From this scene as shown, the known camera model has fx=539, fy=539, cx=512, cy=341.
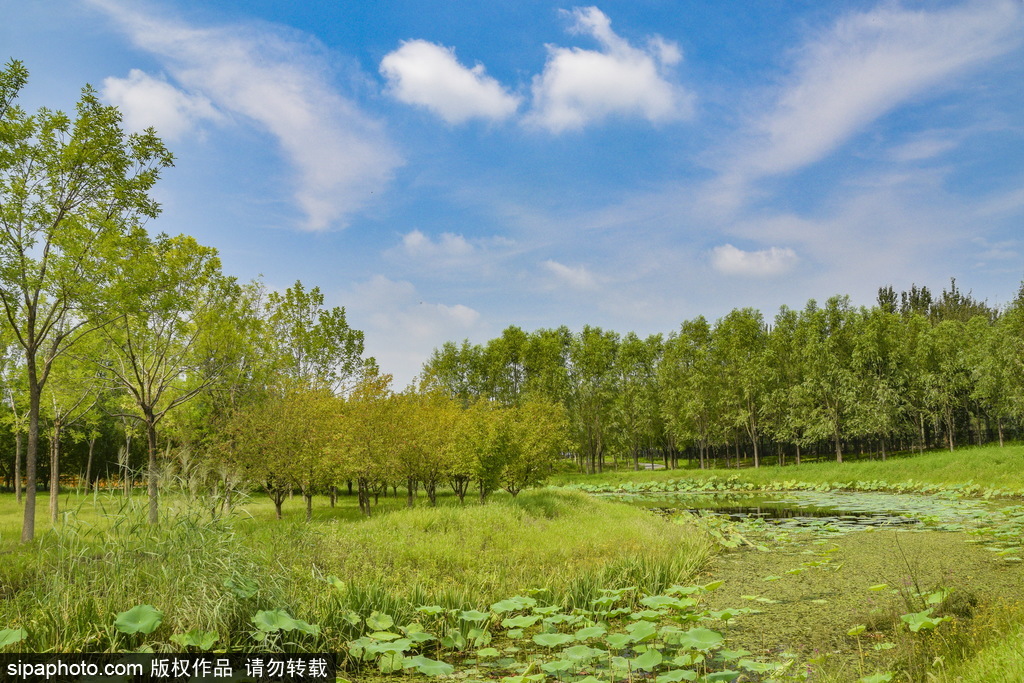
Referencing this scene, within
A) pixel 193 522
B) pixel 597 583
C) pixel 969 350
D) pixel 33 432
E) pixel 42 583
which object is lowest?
pixel 597 583

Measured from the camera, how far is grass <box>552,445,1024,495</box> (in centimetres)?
2731

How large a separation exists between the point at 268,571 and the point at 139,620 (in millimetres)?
2652

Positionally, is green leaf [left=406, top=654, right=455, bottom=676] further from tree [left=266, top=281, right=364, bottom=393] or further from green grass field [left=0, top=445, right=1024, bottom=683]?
tree [left=266, top=281, right=364, bottom=393]

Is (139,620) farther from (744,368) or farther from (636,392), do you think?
(636,392)

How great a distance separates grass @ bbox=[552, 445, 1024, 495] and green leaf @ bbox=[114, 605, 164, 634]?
32677 millimetres

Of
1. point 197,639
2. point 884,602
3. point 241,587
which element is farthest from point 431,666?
point 884,602

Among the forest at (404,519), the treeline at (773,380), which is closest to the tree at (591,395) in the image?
the treeline at (773,380)

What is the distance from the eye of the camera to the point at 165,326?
66.6 ft

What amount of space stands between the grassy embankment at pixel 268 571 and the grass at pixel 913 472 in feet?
77.5

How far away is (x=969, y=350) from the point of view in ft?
142

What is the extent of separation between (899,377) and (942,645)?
4776 cm

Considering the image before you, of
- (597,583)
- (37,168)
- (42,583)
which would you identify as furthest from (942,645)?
(37,168)

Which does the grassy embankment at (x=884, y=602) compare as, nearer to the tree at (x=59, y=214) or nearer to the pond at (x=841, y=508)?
the pond at (x=841, y=508)

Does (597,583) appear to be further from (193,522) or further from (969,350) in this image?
(969,350)
